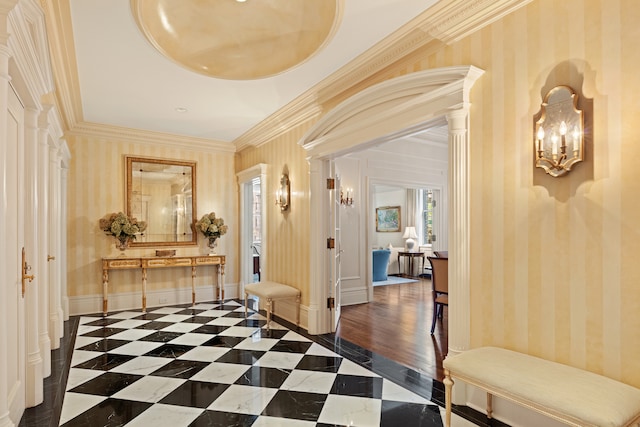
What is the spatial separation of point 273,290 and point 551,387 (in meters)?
3.32

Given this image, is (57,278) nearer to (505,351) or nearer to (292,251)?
(292,251)

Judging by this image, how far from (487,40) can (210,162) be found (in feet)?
16.6

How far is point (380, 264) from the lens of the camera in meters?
8.52

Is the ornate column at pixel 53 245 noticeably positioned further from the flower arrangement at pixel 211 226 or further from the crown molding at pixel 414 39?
the crown molding at pixel 414 39

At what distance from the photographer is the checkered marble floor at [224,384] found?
2.52 m

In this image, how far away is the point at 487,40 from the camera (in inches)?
99.4

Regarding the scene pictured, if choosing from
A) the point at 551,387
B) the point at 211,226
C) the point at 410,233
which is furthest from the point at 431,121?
the point at 410,233

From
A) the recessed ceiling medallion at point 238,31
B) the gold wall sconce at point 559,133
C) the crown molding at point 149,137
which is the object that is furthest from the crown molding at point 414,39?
the crown molding at point 149,137

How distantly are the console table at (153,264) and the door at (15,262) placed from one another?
2.98 metres

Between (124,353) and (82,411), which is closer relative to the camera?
(82,411)

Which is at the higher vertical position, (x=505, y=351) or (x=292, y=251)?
(x=292, y=251)

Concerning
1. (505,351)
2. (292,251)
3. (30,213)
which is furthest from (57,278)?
(505,351)

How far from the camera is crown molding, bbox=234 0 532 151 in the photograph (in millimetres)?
2482

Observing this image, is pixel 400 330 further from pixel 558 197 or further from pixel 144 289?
pixel 144 289
